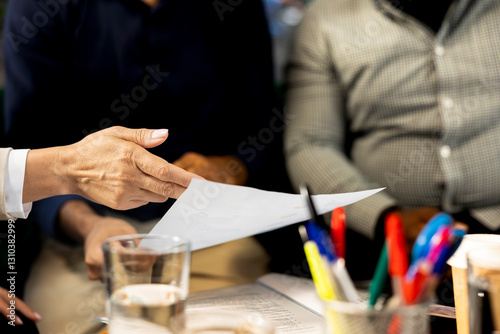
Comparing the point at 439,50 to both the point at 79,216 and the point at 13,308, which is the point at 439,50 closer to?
the point at 79,216

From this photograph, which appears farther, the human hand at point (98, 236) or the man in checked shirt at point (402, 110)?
the man in checked shirt at point (402, 110)

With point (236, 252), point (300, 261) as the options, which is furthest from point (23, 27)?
point (300, 261)

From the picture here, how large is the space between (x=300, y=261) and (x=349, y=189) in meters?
0.23

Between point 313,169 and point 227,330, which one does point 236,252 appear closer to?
point 313,169

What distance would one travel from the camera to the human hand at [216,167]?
3.12 ft

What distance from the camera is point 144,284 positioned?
0.48 metres

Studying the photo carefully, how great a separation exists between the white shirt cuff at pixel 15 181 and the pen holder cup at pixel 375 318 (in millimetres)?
454

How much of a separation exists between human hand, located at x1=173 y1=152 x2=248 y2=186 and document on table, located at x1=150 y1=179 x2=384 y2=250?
30cm

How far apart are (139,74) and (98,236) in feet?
1.30

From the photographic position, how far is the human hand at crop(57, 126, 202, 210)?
60 centimetres

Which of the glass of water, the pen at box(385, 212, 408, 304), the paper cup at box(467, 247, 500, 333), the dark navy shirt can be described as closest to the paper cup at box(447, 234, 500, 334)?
the paper cup at box(467, 247, 500, 333)

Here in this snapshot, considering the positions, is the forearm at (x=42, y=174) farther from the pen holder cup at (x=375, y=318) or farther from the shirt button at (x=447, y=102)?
the shirt button at (x=447, y=102)

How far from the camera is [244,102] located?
1.21 meters

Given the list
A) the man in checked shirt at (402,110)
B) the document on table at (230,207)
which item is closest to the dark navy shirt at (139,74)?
the man in checked shirt at (402,110)
